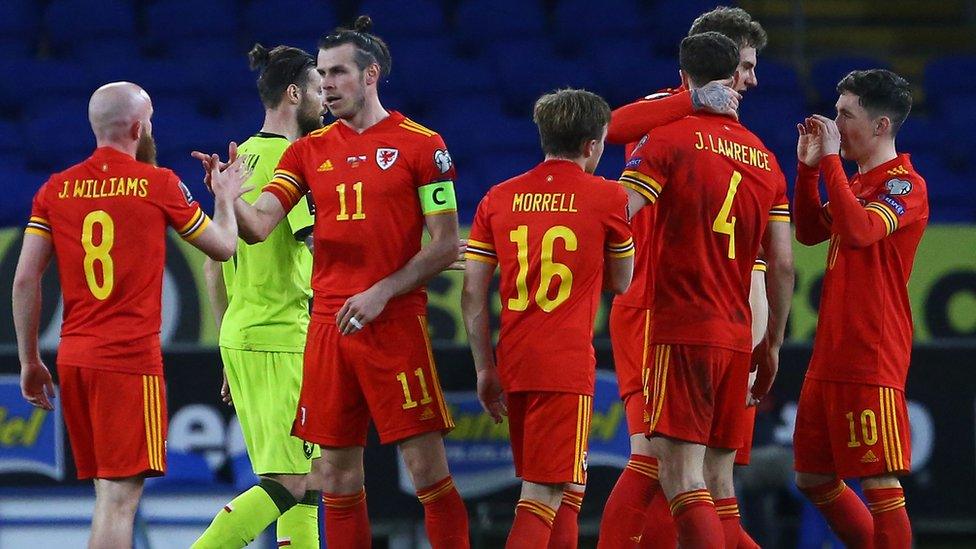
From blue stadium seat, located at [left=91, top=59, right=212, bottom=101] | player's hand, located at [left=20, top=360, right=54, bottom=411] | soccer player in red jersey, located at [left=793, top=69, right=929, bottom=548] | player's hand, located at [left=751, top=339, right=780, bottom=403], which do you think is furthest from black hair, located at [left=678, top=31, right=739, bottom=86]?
blue stadium seat, located at [left=91, top=59, right=212, bottom=101]

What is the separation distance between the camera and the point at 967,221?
8.87 meters

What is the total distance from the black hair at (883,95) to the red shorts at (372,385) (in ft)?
6.20

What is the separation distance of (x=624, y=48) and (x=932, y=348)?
15.1 ft

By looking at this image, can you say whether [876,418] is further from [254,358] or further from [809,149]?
[254,358]

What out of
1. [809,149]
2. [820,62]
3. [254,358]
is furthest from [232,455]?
[820,62]

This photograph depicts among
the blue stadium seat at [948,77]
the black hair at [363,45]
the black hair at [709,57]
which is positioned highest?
the blue stadium seat at [948,77]

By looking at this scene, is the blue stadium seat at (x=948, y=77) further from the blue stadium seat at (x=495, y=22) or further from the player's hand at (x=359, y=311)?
the player's hand at (x=359, y=311)

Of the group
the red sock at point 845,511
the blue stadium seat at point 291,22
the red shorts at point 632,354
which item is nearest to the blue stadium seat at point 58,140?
the blue stadium seat at point 291,22

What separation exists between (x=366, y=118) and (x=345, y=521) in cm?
145

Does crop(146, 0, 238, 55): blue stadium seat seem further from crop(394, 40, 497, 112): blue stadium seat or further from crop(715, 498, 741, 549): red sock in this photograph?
crop(715, 498, 741, 549): red sock

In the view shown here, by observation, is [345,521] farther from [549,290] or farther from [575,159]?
[575,159]

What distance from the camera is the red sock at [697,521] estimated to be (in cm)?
480

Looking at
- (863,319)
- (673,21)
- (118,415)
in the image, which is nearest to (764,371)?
(863,319)

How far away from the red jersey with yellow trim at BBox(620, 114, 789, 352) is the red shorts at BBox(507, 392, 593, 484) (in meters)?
0.42
